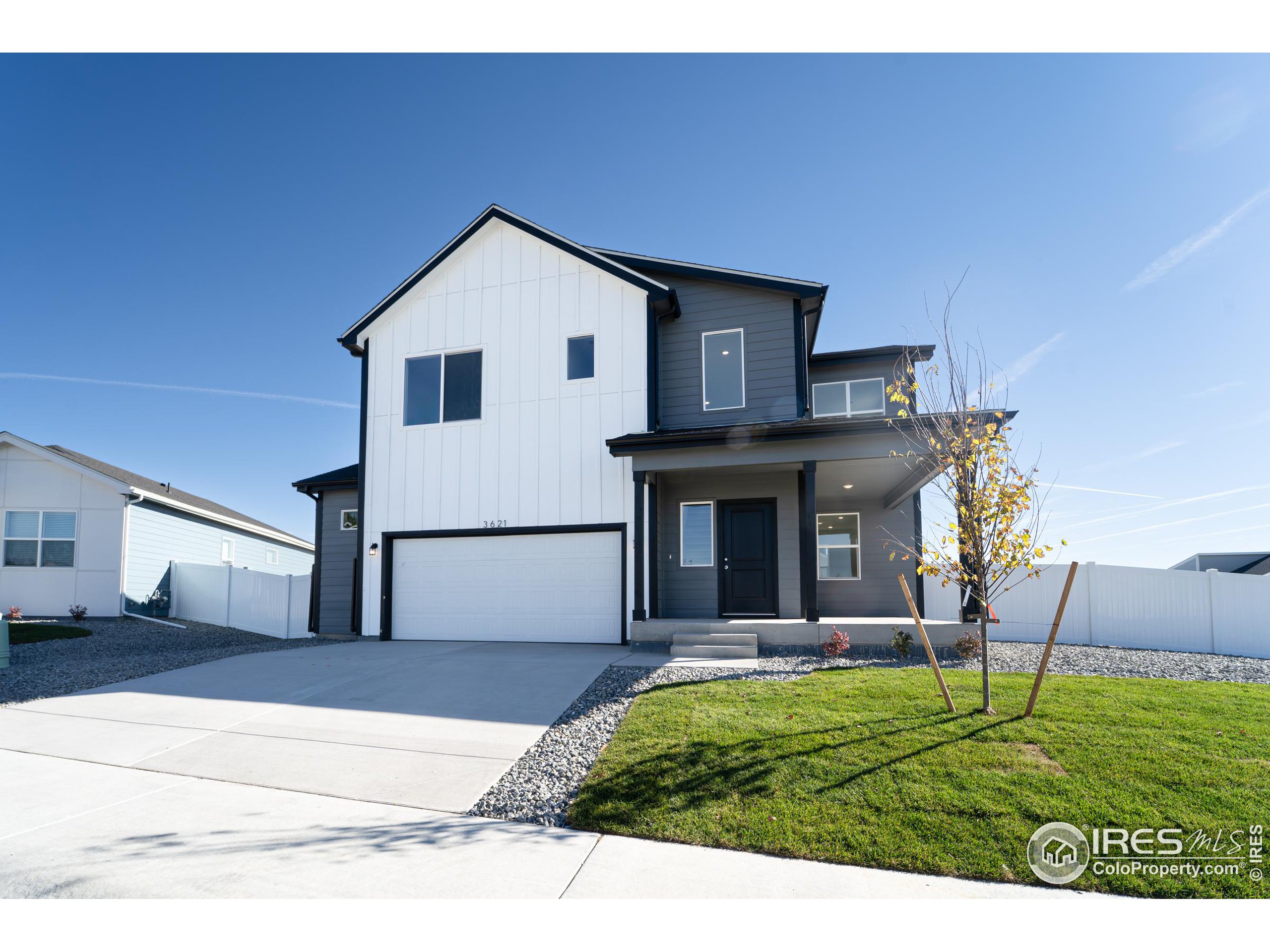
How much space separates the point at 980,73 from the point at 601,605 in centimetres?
966

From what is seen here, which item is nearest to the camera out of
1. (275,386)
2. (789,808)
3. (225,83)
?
(789,808)

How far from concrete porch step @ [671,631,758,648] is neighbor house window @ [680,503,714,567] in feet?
8.08

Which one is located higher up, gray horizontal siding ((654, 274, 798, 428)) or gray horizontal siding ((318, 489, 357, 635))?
gray horizontal siding ((654, 274, 798, 428))

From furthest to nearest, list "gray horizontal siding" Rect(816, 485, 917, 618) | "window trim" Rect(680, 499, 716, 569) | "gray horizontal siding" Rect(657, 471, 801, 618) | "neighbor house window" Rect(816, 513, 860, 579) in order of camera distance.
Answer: "neighbor house window" Rect(816, 513, 860, 579), "gray horizontal siding" Rect(816, 485, 917, 618), "window trim" Rect(680, 499, 716, 569), "gray horizontal siding" Rect(657, 471, 801, 618)

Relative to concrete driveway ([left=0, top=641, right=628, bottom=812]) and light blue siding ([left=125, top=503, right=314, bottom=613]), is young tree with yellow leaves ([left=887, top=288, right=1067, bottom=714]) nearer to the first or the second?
concrete driveway ([left=0, top=641, right=628, bottom=812])

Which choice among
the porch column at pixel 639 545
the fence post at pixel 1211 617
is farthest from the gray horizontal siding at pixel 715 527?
the fence post at pixel 1211 617

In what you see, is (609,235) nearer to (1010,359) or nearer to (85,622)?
(1010,359)

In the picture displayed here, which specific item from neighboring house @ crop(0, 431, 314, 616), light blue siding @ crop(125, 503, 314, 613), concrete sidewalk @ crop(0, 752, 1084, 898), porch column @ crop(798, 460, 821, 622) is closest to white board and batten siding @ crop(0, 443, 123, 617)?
neighboring house @ crop(0, 431, 314, 616)

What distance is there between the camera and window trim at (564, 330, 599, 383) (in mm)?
12211

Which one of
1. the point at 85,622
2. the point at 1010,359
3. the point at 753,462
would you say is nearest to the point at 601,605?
the point at 753,462

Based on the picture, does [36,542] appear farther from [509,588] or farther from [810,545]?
[810,545]

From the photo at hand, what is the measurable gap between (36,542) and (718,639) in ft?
58.4

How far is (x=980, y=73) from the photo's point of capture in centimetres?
802

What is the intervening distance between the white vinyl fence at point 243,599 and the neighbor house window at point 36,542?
2.47 meters
